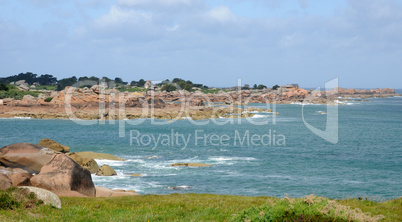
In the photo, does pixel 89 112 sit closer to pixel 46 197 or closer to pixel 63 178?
pixel 63 178

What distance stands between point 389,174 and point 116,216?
132 ft

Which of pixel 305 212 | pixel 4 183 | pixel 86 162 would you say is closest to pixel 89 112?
pixel 86 162

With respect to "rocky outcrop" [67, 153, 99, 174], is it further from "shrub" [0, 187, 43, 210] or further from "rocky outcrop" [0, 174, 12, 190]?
"shrub" [0, 187, 43, 210]

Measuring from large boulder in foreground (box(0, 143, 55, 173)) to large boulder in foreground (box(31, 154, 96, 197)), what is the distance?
9.42 m

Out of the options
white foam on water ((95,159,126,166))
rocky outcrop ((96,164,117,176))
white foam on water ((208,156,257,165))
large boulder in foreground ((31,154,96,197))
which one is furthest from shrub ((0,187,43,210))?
white foam on water ((208,156,257,165))

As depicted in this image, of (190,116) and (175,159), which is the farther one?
(190,116)

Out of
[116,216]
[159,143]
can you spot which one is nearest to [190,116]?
[159,143]

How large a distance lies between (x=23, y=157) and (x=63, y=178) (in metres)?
11.6

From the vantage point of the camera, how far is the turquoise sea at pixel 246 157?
125 ft

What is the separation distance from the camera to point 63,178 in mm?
23453

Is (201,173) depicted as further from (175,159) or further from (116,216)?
(116,216)

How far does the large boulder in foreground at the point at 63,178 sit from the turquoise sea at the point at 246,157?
33.5 feet

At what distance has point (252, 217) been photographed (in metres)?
11.4

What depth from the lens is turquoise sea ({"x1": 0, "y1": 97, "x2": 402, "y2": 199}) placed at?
1496 inches
